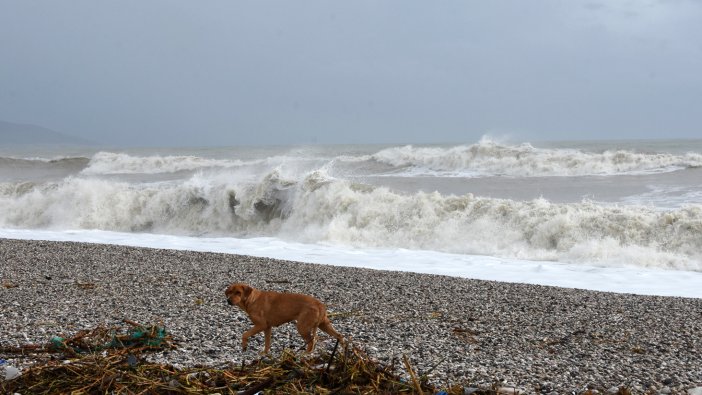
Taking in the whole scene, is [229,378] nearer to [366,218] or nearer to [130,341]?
[130,341]

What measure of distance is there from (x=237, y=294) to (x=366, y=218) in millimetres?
12354

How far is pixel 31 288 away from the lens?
7266mm

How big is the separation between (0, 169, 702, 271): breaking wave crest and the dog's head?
9551mm

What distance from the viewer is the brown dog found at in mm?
3781

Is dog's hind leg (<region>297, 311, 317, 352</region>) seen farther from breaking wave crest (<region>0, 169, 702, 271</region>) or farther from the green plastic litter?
breaking wave crest (<region>0, 169, 702, 271</region>)

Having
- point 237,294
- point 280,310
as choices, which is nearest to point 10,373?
point 237,294

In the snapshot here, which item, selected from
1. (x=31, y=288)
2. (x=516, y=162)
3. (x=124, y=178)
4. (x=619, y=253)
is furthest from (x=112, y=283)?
(x=124, y=178)

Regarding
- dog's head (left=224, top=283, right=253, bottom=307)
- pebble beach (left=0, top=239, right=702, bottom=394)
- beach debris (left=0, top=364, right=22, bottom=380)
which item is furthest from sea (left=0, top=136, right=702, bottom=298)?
beach debris (left=0, top=364, right=22, bottom=380)

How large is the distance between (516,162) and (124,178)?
1930 centimetres

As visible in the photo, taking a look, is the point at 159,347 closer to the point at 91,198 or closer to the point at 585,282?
the point at 585,282

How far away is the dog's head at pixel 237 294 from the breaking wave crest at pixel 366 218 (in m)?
9.55

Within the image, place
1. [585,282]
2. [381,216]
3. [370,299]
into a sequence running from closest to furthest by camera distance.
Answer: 1. [370,299]
2. [585,282]
3. [381,216]

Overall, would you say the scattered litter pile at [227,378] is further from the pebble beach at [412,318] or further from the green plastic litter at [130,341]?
the green plastic litter at [130,341]

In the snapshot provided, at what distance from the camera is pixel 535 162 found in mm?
26406
